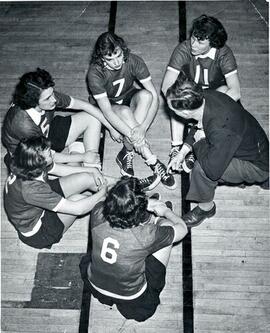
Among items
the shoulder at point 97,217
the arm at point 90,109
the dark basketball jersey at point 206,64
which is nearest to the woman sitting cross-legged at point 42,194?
the shoulder at point 97,217

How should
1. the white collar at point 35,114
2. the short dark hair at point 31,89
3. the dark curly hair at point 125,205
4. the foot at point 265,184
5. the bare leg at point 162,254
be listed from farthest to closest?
the foot at point 265,184
the white collar at point 35,114
the short dark hair at point 31,89
the bare leg at point 162,254
the dark curly hair at point 125,205

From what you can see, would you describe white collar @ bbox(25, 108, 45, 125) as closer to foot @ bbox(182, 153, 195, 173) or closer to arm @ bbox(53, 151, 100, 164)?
arm @ bbox(53, 151, 100, 164)

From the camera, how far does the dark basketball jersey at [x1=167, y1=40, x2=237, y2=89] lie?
3.46 meters

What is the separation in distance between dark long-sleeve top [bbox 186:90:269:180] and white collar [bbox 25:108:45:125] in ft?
4.37

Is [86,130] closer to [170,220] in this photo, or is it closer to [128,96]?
[128,96]

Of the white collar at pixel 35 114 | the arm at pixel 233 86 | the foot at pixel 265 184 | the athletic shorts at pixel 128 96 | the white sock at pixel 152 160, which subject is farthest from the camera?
the athletic shorts at pixel 128 96

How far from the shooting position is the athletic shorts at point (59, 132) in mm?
3586

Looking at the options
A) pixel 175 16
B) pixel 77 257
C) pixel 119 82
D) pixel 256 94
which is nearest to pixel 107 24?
pixel 175 16

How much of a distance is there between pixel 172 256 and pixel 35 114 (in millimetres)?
1647

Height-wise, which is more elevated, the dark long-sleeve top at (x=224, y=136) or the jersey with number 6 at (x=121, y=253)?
the dark long-sleeve top at (x=224, y=136)

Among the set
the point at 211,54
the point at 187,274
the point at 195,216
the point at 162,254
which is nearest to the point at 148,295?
the point at 162,254

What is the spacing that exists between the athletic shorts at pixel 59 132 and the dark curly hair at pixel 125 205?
4.23ft

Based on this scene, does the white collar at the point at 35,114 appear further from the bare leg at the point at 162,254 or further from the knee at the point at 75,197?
the bare leg at the point at 162,254

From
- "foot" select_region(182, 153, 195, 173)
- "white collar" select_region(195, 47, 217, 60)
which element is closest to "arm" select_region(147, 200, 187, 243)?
"foot" select_region(182, 153, 195, 173)
